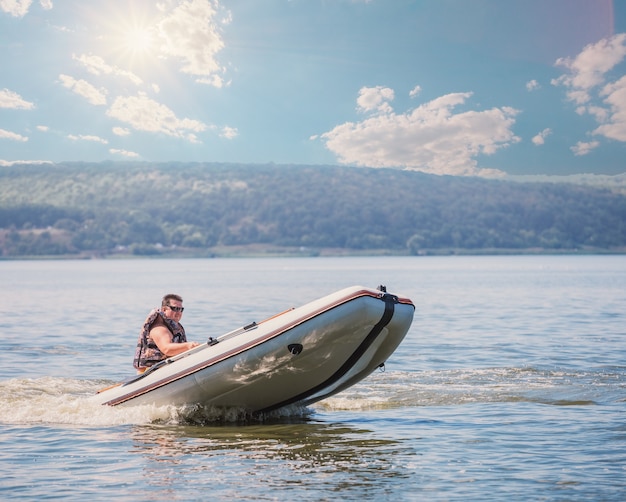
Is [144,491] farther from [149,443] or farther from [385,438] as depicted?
[385,438]

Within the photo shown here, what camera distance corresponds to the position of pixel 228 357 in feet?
33.3

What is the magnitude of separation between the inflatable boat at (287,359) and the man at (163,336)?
238 millimetres

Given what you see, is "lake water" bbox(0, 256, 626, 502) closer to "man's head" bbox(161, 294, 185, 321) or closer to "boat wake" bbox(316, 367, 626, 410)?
"boat wake" bbox(316, 367, 626, 410)

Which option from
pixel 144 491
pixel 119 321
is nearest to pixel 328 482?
pixel 144 491

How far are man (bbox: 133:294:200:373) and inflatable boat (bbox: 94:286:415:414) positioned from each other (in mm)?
238

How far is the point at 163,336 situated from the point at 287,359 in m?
1.70

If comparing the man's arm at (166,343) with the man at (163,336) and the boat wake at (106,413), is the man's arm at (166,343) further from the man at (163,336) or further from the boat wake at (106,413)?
the boat wake at (106,413)

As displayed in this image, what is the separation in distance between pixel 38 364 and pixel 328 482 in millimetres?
11461

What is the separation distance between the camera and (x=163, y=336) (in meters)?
11.0

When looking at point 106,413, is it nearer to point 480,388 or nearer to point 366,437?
point 366,437

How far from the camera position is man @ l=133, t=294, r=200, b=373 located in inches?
428

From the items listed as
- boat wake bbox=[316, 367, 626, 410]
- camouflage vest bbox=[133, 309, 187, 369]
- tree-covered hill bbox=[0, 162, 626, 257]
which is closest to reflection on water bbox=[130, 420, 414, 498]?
camouflage vest bbox=[133, 309, 187, 369]

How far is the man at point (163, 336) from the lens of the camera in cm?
1088

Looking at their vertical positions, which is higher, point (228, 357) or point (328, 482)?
point (228, 357)
